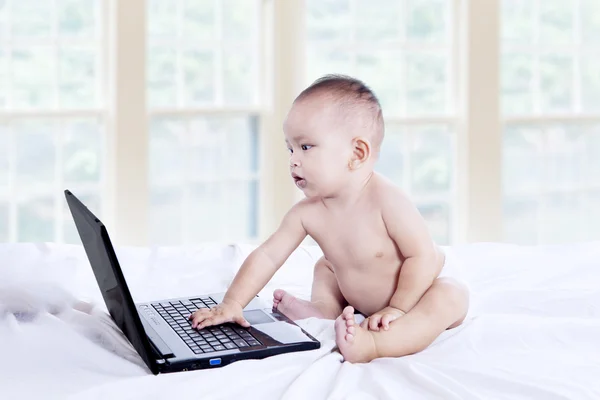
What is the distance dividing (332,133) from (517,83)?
315 cm

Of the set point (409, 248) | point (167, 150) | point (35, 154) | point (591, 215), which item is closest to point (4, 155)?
point (35, 154)

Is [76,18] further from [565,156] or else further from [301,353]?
[301,353]

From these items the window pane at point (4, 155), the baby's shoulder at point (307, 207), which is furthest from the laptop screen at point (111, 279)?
the window pane at point (4, 155)

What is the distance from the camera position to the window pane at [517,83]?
180 inches

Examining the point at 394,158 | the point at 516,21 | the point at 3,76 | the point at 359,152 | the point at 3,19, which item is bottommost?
the point at 394,158

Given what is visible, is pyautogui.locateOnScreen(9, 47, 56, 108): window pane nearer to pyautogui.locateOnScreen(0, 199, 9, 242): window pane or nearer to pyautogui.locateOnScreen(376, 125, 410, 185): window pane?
pyautogui.locateOnScreen(0, 199, 9, 242): window pane

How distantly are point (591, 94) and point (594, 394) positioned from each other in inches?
150

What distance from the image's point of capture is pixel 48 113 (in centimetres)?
381

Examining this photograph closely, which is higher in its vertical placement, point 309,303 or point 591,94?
point 591,94

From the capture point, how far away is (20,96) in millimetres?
3873

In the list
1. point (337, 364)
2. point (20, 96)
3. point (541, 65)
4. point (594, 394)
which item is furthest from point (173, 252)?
point (541, 65)

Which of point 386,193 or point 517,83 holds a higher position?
point 517,83

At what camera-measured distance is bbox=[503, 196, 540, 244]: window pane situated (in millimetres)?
4656

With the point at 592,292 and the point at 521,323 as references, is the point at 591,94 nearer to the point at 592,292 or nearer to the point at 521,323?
the point at 592,292
